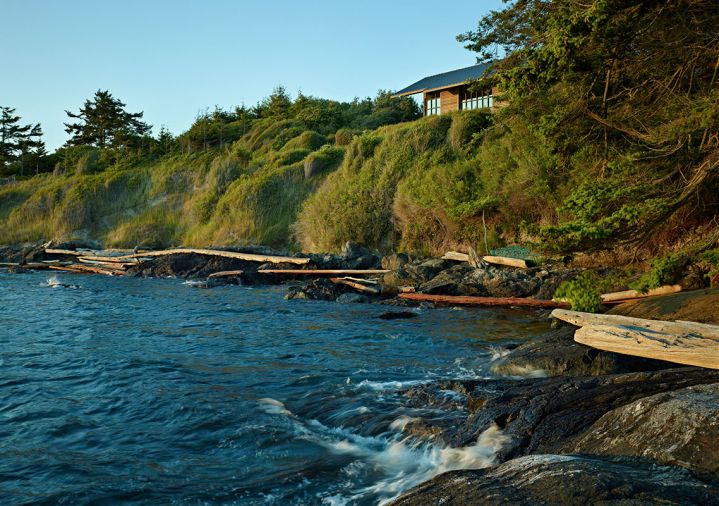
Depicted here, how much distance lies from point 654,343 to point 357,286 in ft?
36.4

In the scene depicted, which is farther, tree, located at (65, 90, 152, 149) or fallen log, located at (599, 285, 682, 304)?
tree, located at (65, 90, 152, 149)

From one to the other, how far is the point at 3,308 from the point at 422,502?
15689 mm

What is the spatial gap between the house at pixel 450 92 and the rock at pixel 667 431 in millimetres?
31431

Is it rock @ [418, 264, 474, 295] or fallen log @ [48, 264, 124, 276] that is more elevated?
rock @ [418, 264, 474, 295]

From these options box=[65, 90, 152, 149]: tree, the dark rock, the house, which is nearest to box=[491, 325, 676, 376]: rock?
the dark rock

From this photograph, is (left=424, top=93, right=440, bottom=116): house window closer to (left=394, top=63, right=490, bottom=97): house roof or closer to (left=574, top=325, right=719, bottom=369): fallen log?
(left=394, top=63, right=490, bottom=97): house roof

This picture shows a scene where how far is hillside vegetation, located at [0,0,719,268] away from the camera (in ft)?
29.1

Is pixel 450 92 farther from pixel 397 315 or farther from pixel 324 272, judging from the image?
pixel 397 315

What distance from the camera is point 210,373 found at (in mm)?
8828

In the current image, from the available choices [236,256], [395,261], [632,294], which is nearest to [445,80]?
[236,256]

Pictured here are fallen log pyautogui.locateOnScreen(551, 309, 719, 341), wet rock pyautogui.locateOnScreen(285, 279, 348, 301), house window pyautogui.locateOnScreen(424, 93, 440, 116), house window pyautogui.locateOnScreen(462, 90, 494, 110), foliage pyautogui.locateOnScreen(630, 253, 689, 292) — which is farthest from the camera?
house window pyautogui.locateOnScreen(424, 93, 440, 116)

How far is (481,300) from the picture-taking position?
46.7ft

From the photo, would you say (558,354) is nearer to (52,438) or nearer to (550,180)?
(52,438)

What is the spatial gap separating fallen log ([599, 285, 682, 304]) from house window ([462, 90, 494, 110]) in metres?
24.9
